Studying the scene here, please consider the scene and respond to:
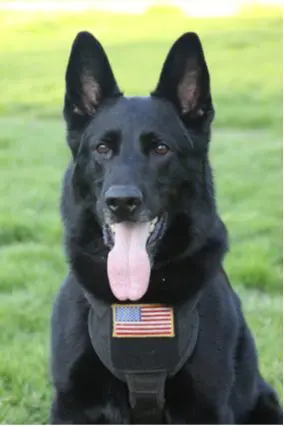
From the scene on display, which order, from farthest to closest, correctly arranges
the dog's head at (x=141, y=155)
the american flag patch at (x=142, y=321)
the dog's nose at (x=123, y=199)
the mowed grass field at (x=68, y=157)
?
the mowed grass field at (x=68, y=157) < the american flag patch at (x=142, y=321) < the dog's head at (x=141, y=155) < the dog's nose at (x=123, y=199)

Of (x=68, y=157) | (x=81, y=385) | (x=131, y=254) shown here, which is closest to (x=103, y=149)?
(x=131, y=254)

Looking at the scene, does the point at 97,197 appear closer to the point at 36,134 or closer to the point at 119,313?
the point at 119,313

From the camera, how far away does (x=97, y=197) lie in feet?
9.59

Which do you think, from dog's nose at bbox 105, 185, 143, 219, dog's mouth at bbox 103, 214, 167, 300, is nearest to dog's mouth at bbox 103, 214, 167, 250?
dog's mouth at bbox 103, 214, 167, 300

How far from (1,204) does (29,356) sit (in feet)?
11.9

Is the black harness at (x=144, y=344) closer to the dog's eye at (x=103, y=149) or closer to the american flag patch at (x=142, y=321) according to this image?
the american flag patch at (x=142, y=321)

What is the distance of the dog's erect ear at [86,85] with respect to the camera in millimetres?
3070

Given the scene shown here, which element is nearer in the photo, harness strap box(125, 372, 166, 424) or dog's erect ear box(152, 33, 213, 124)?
harness strap box(125, 372, 166, 424)

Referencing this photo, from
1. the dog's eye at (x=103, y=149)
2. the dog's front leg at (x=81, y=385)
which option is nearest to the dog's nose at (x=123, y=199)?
the dog's eye at (x=103, y=149)

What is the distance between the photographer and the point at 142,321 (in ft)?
9.91

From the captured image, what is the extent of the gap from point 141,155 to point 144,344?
0.73 metres

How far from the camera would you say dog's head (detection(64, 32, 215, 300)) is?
285 cm

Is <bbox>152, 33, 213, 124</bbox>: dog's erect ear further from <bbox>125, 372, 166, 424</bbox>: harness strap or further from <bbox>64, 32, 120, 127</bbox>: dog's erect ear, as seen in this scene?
<bbox>125, 372, 166, 424</bbox>: harness strap

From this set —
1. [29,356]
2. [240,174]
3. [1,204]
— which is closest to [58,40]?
[240,174]
